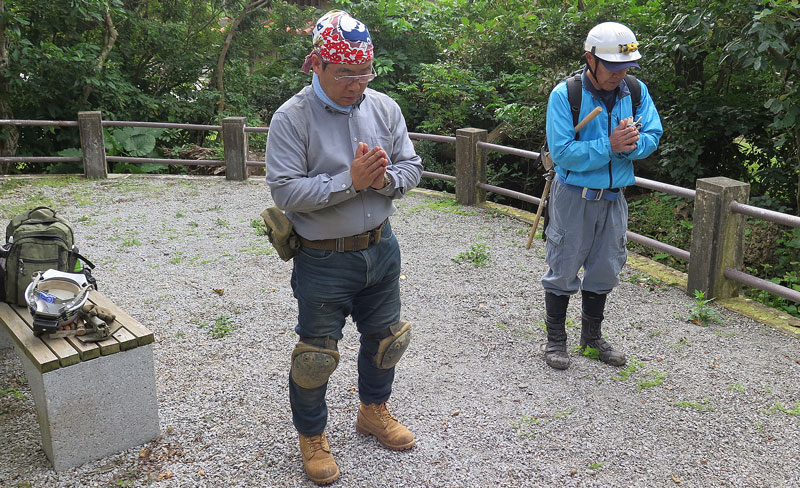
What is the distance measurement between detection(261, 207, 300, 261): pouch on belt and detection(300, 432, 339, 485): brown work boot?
34.7 inches

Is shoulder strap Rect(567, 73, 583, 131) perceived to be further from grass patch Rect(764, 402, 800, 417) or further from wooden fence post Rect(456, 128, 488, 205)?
wooden fence post Rect(456, 128, 488, 205)

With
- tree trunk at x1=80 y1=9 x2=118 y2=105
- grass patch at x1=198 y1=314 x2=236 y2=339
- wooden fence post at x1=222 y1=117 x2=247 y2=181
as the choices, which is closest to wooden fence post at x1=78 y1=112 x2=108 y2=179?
tree trunk at x1=80 y1=9 x2=118 y2=105

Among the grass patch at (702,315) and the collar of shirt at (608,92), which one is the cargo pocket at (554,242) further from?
the grass patch at (702,315)

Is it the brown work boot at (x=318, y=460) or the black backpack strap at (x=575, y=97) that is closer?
the brown work boot at (x=318, y=460)

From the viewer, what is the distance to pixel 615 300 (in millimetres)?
5461

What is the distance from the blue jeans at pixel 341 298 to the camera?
292cm

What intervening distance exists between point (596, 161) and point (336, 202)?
170 cm

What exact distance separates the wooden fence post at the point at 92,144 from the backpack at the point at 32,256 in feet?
21.9

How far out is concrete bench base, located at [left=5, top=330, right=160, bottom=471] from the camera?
3.13m

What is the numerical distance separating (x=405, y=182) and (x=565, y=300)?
173 centimetres

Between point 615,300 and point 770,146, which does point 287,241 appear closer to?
point 615,300

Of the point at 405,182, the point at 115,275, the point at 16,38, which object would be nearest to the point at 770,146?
the point at 405,182

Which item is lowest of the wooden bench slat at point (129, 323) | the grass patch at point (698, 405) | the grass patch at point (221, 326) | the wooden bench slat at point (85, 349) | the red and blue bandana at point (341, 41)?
the grass patch at point (698, 405)

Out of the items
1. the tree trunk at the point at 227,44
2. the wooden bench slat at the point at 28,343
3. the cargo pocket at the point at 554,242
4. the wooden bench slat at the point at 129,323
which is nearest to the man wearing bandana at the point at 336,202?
the wooden bench slat at the point at 129,323
